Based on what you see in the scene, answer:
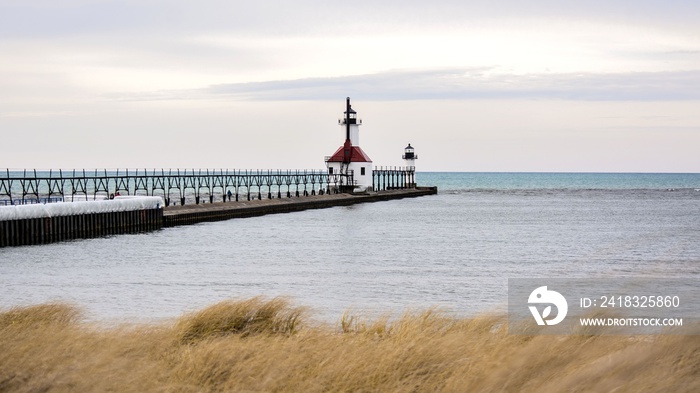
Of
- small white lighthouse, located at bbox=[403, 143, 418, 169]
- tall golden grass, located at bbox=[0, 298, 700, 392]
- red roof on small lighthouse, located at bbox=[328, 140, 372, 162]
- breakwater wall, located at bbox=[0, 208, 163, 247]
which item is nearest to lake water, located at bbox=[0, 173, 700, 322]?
breakwater wall, located at bbox=[0, 208, 163, 247]

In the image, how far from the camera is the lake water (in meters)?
24.5

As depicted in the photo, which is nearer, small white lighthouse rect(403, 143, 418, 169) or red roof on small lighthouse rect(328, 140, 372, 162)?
red roof on small lighthouse rect(328, 140, 372, 162)

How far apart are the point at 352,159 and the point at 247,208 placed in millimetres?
30126

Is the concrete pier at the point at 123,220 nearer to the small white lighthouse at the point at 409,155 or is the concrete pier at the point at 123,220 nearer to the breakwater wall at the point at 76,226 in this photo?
the breakwater wall at the point at 76,226

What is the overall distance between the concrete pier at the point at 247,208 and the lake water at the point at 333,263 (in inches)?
95.3

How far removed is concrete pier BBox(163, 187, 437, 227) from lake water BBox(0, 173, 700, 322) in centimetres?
242

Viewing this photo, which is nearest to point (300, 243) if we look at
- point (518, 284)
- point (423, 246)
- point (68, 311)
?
point (423, 246)

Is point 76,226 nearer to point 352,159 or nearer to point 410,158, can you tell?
point 352,159

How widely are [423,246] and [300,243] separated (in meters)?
6.78

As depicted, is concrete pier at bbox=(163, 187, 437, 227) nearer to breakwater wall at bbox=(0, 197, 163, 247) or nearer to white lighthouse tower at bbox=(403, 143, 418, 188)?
breakwater wall at bbox=(0, 197, 163, 247)

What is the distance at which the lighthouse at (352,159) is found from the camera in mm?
102375

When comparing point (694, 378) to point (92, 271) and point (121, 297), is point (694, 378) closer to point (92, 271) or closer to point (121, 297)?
point (121, 297)

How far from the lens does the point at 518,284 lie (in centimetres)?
2819

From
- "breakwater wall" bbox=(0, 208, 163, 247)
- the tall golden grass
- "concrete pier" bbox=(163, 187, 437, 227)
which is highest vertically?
the tall golden grass
